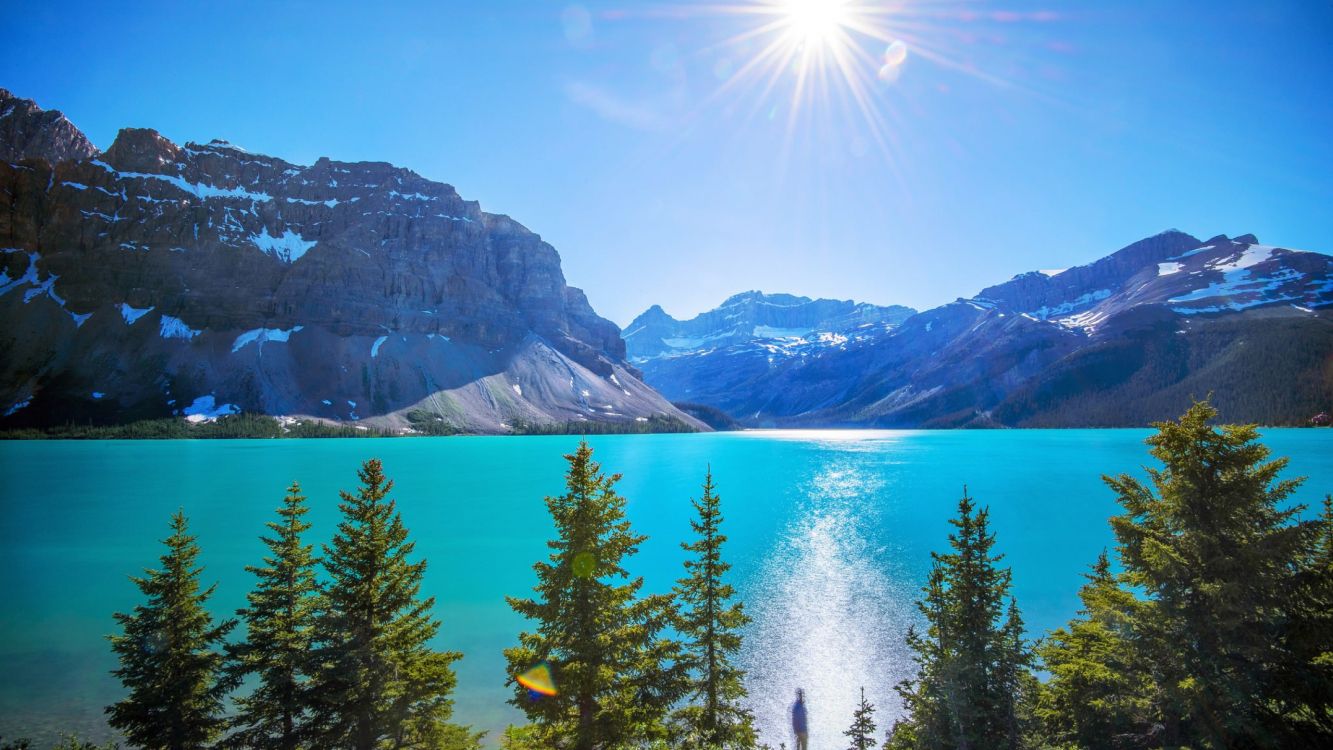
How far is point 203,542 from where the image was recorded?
40.7m

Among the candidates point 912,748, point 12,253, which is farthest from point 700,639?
point 12,253

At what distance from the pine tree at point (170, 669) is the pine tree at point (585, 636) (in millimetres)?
7464

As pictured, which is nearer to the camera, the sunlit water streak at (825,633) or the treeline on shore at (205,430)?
the sunlit water streak at (825,633)

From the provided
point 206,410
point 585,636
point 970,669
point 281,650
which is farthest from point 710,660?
point 206,410

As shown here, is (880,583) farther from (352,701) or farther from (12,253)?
(12,253)

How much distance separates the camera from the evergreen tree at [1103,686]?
35.9 ft

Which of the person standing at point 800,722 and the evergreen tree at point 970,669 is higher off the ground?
the evergreen tree at point 970,669

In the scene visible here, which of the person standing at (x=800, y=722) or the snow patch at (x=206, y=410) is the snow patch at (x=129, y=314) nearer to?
the snow patch at (x=206, y=410)

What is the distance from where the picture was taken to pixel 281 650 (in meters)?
13.0

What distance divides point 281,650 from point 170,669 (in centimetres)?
272

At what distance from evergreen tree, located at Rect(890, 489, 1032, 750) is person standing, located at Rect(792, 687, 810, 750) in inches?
180

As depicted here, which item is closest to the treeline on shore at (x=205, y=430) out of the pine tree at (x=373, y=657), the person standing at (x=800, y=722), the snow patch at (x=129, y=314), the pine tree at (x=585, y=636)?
the snow patch at (x=129, y=314)

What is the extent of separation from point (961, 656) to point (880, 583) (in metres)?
21.3

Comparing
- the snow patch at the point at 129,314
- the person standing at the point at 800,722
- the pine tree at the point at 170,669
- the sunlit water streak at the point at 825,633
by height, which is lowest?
the person standing at the point at 800,722
